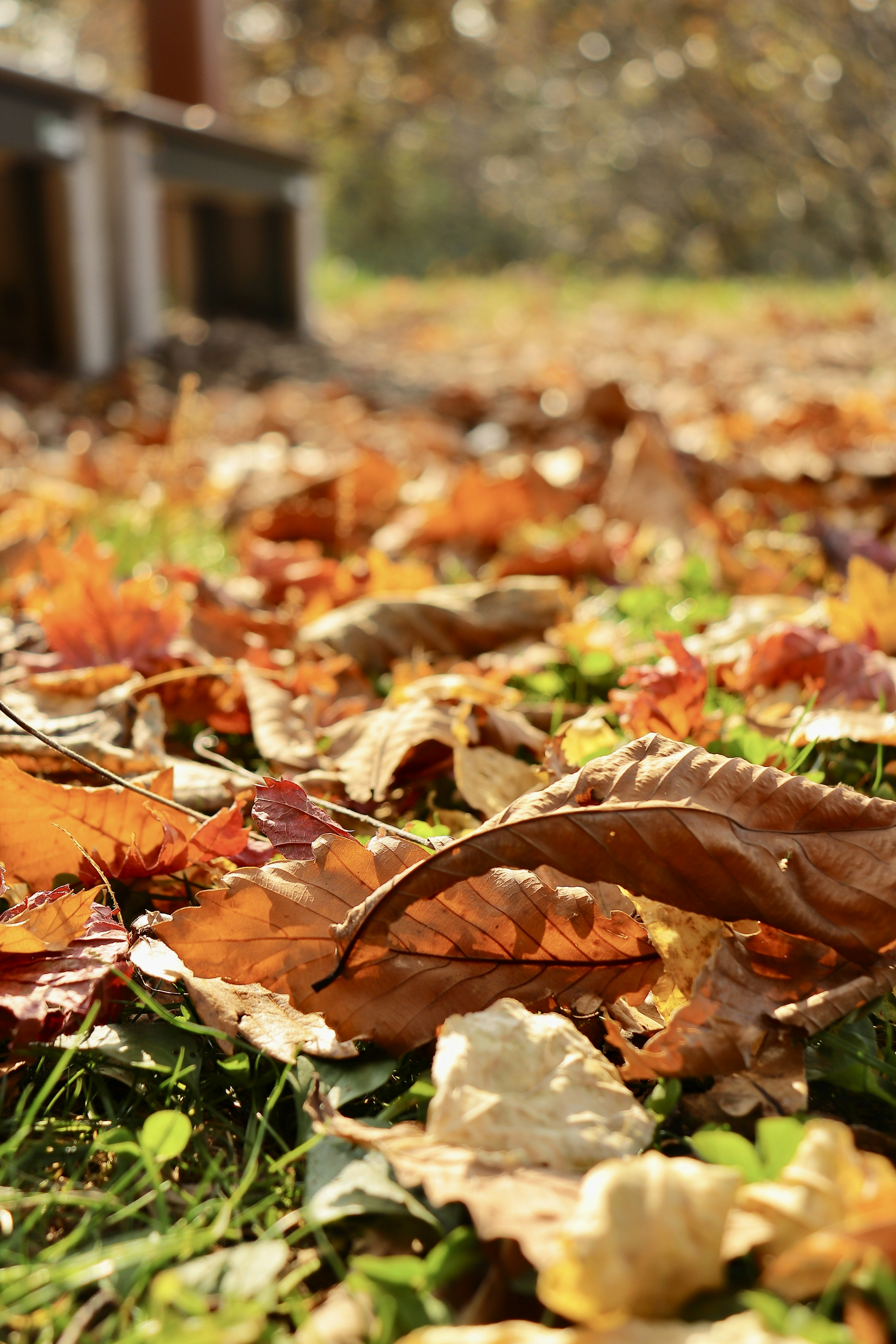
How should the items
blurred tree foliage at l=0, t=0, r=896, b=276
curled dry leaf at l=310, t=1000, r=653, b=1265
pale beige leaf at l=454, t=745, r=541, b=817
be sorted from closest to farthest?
curled dry leaf at l=310, t=1000, r=653, b=1265 → pale beige leaf at l=454, t=745, r=541, b=817 → blurred tree foliage at l=0, t=0, r=896, b=276

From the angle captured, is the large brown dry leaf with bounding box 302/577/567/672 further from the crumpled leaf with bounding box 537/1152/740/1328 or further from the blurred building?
the blurred building

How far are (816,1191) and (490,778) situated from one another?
2.19 feet

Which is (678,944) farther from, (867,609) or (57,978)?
(867,609)

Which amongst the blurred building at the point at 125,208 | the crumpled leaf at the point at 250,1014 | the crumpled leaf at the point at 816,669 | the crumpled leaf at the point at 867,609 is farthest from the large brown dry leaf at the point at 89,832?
the blurred building at the point at 125,208

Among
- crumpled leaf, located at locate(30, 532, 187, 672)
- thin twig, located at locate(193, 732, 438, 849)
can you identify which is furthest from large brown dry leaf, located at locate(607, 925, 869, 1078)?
crumpled leaf, located at locate(30, 532, 187, 672)

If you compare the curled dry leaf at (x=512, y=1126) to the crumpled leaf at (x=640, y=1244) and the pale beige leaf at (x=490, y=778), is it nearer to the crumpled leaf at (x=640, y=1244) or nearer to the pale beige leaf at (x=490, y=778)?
the crumpled leaf at (x=640, y=1244)

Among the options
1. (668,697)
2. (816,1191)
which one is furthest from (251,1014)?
(668,697)

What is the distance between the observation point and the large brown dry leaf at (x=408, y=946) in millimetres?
898

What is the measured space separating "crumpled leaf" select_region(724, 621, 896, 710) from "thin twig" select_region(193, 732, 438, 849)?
59 centimetres

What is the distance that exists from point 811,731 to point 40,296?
452cm

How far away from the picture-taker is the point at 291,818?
103 centimetres

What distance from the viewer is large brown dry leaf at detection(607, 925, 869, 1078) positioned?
0.81 metres

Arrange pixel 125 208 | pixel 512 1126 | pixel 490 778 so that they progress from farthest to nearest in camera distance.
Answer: pixel 125 208
pixel 490 778
pixel 512 1126

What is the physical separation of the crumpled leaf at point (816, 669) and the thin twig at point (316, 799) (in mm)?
592
